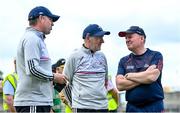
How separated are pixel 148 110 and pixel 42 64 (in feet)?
5.04

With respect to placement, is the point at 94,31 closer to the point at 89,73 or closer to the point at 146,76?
the point at 89,73

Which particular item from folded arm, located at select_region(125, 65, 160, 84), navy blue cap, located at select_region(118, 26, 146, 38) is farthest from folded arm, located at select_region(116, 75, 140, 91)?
navy blue cap, located at select_region(118, 26, 146, 38)

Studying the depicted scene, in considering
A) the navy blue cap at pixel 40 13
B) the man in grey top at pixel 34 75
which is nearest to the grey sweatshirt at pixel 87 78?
the man in grey top at pixel 34 75

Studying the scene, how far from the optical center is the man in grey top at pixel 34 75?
7.24m

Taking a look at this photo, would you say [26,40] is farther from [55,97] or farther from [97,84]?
[55,97]

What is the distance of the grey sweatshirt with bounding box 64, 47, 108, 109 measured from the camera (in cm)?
841

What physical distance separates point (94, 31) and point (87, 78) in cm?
70

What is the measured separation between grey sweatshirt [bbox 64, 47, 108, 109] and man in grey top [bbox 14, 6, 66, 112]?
37.9 inches

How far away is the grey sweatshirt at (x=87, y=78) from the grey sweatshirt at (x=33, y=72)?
1.04 metres

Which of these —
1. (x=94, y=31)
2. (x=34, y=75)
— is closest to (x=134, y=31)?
(x=94, y=31)

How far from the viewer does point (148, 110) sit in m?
7.94

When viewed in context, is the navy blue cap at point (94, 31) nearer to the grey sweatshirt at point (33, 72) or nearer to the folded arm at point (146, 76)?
the folded arm at point (146, 76)

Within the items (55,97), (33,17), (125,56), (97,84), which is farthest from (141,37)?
(55,97)

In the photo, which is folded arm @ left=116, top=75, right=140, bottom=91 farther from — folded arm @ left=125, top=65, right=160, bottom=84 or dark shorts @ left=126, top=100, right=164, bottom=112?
dark shorts @ left=126, top=100, right=164, bottom=112
